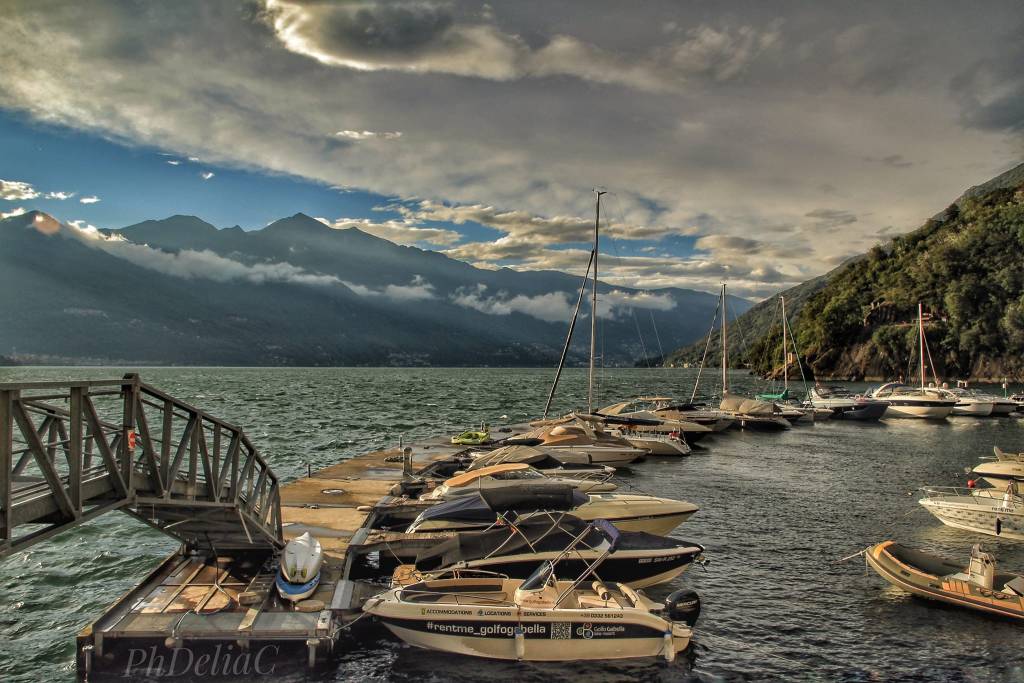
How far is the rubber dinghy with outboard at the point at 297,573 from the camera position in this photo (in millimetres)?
16156

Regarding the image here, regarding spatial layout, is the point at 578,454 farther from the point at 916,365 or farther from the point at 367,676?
the point at 916,365

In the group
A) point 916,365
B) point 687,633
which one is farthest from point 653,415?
point 916,365

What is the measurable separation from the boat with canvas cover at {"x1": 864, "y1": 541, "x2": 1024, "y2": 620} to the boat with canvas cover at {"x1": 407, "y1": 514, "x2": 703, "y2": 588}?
6244 millimetres

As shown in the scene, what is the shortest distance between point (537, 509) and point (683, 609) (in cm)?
616

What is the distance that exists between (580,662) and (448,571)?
14.2 feet

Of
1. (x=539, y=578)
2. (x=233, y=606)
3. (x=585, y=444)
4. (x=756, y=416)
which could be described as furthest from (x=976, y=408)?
(x=233, y=606)

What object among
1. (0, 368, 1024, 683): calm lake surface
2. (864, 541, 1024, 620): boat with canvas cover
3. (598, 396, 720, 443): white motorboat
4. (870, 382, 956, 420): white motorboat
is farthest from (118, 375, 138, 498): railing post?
(870, 382, 956, 420): white motorboat

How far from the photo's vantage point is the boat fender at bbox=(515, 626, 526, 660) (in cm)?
1520

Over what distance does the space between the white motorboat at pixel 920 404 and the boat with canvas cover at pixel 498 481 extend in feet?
238

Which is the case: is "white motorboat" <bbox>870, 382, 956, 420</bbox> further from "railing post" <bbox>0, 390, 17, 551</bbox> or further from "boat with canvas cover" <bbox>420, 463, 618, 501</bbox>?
"railing post" <bbox>0, 390, 17, 551</bbox>

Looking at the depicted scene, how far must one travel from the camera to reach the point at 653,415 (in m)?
60.7

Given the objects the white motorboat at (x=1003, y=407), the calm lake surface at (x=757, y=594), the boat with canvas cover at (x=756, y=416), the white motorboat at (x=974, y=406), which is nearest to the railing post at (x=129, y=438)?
the calm lake surface at (x=757, y=594)

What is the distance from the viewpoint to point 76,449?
12.1m

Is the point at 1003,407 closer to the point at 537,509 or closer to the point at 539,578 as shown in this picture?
the point at 537,509
